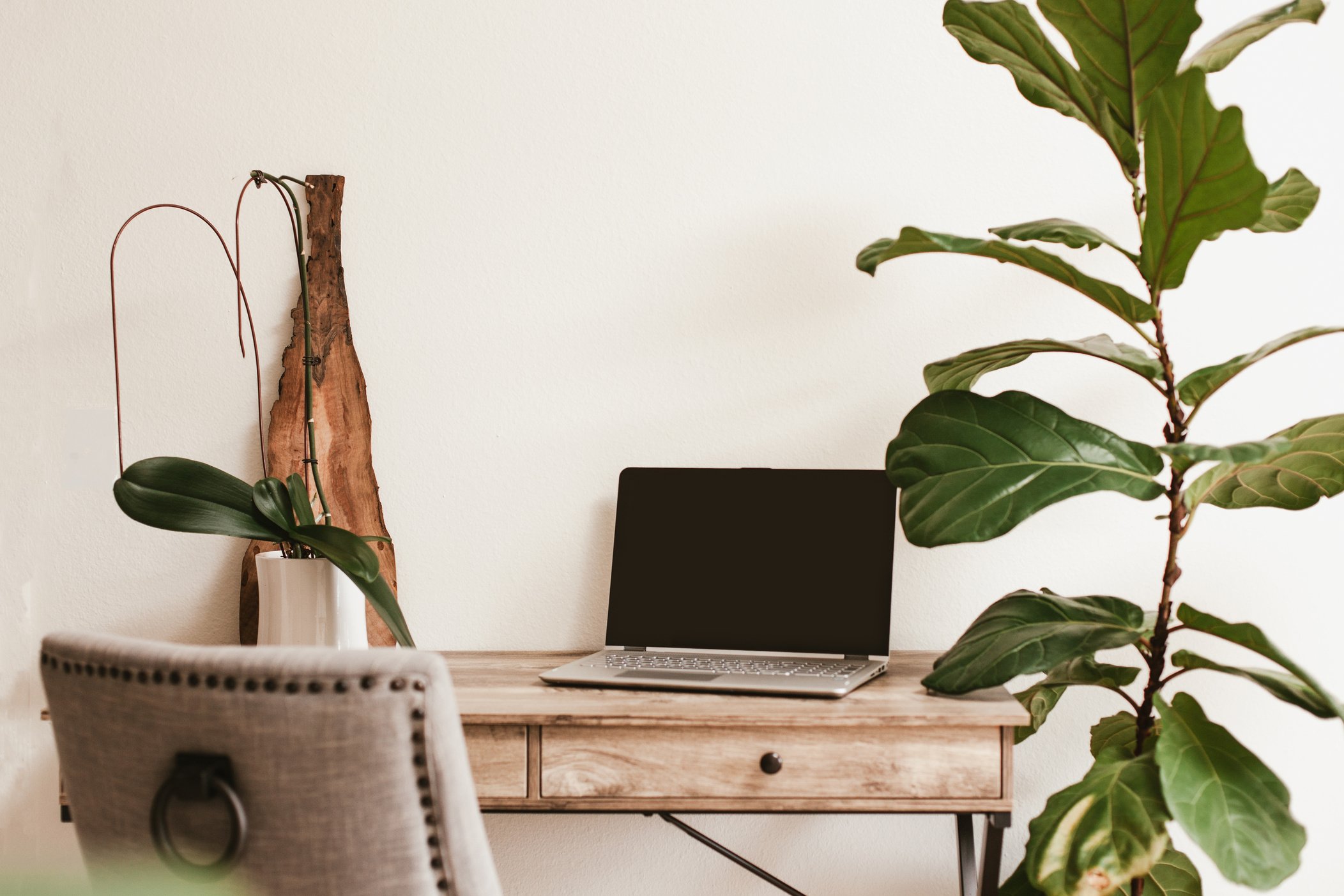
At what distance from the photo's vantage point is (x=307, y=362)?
4.64 feet

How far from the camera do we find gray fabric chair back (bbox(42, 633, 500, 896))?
62cm

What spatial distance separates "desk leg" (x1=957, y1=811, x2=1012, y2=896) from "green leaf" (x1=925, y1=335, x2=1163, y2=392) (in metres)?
0.58

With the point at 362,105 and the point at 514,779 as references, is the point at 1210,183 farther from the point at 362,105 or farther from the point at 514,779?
the point at 362,105

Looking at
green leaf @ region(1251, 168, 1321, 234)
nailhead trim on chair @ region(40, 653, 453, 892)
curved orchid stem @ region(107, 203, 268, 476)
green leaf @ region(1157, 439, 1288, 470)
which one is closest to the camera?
nailhead trim on chair @ region(40, 653, 453, 892)

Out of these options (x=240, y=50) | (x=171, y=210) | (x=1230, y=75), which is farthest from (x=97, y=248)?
(x=1230, y=75)

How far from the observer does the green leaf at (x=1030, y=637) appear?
1.09 metres

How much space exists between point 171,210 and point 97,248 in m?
0.14

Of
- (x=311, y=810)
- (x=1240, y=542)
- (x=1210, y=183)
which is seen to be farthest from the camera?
(x=1240, y=542)

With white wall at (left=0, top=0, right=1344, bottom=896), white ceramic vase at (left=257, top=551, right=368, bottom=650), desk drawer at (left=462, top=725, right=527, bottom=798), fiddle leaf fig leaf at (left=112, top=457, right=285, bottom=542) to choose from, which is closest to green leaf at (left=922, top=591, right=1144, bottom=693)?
white wall at (left=0, top=0, right=1344, bottom=896)

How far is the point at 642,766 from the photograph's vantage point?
1124 millimetres

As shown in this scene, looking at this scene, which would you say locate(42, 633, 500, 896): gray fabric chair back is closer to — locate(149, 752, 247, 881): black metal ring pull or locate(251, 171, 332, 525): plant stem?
locate(149, 752, 247, 881): black metal ring pull

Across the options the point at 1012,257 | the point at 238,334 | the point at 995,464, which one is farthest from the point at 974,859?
the point at 238,334

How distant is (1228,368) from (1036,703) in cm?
51

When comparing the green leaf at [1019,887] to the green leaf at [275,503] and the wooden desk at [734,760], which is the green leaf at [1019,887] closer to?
the wooden desk at [734,760]
